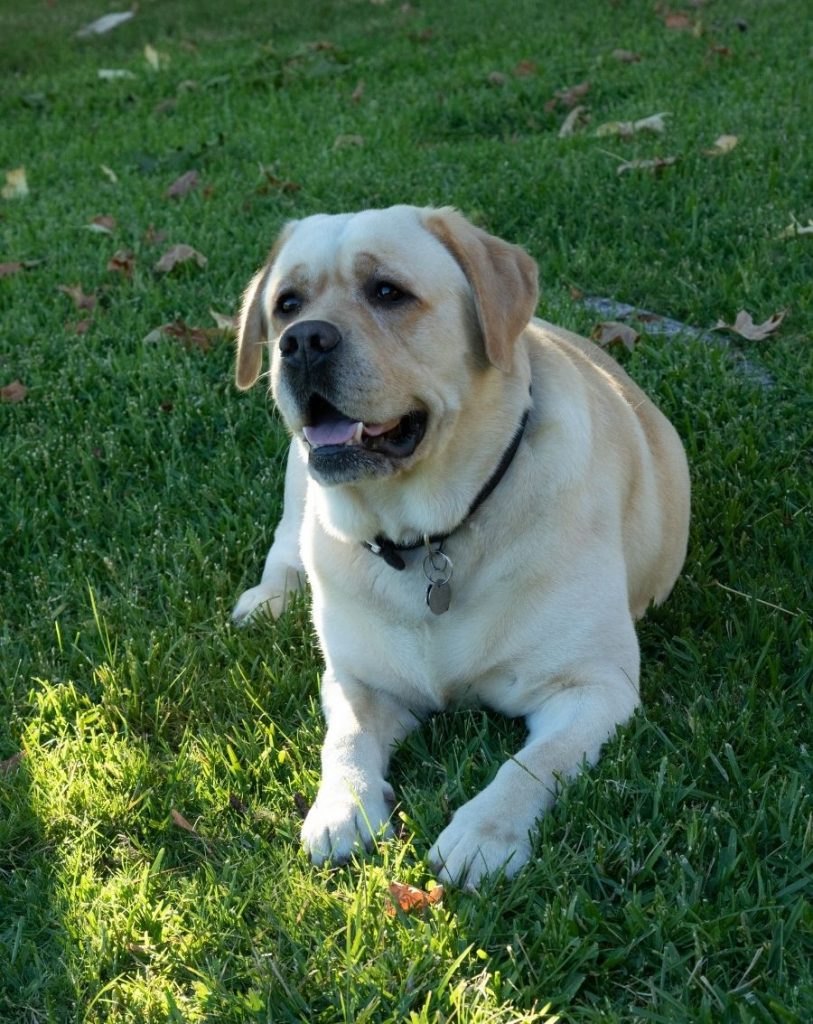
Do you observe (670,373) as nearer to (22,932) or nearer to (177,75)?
(22,932)

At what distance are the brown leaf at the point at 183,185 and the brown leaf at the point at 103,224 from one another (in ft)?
1.75

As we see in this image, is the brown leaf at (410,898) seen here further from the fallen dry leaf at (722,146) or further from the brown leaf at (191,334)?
the fallen dry leaf at (722,146)

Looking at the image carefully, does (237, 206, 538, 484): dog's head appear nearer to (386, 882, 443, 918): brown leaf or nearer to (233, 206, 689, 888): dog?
(233, 206, 689, 888): dog

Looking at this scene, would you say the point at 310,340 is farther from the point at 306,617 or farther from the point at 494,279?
the point at 306,617

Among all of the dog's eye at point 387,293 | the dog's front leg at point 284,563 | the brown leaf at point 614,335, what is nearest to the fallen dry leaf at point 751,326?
the brown leaf at point 614,335

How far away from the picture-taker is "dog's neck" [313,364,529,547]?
3.13m

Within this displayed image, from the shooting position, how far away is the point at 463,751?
3.10 m

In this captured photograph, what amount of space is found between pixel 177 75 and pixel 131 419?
5.52m

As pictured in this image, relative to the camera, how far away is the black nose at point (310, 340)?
A: 9.63ft

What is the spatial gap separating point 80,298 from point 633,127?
328cm

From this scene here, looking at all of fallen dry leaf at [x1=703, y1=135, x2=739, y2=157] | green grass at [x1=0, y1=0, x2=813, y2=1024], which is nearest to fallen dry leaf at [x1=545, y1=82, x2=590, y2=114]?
green grass at [x1=0, y1=0, x2=813, y2=1024]

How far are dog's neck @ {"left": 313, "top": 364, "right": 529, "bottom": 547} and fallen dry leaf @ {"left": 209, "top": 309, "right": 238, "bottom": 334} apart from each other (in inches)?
95.5

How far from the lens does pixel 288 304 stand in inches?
132

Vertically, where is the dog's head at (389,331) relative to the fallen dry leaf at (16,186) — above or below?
above
